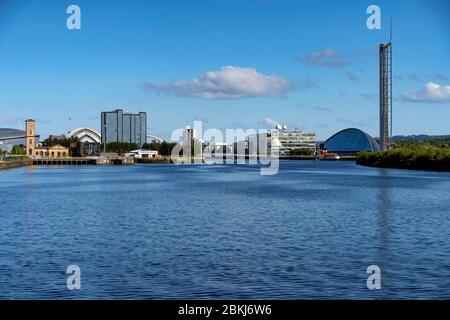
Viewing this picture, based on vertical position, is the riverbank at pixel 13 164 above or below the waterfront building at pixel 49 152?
below

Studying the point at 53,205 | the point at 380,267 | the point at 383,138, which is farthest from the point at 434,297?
the point at 383,138

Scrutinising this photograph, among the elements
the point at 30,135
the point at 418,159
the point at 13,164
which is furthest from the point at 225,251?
the point at 30,135

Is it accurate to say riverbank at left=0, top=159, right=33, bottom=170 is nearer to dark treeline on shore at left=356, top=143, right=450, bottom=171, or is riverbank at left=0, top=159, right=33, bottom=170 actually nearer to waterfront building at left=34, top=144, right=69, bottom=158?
waterfront building at left=34, top=144, right=69, bottom=158

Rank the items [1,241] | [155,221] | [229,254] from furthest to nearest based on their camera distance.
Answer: [155,221], [1,241], [229,254]

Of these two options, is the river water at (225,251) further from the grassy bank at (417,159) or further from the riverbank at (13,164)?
the riverbank at (13,164)

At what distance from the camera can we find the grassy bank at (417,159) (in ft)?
295

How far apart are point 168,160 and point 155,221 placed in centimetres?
16625

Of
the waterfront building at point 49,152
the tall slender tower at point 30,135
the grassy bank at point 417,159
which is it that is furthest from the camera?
the waterfront building at point 49,152

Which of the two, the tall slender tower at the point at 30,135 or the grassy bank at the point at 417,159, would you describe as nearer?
the grassy bank at the point at 417,159

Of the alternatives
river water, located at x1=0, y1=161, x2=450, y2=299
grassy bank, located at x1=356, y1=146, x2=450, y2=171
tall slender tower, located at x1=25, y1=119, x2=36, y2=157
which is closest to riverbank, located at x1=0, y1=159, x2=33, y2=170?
tall slender tower, located at x1=25, y1=119, x2=36, y2=157

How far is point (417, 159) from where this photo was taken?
9588cm

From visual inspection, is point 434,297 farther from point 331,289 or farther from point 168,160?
point 168,160

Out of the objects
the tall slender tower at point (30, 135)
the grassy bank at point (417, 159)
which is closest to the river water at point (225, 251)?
the grassy bank at point (417, 159)
